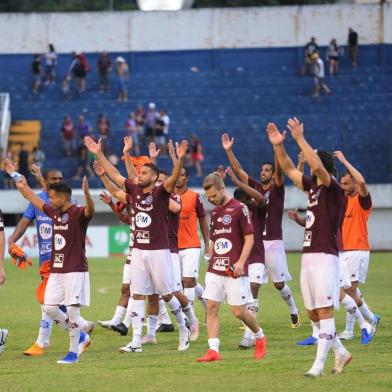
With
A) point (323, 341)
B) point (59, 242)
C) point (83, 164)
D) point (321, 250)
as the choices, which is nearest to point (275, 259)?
point (59, 242)

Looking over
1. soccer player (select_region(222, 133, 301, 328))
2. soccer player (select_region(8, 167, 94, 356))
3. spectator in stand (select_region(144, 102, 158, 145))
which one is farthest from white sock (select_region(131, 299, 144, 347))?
spectator in stand (select_region(144, 102, 158, 145))

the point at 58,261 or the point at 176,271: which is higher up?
the point at 58,261

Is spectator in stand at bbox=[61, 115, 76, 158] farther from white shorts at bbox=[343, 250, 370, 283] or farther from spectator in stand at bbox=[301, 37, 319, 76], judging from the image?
white shorts at bbox=[343, 250, 370, 283]

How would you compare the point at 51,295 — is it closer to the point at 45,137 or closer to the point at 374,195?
the point at 374,195

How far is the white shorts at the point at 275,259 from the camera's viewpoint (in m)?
18.3

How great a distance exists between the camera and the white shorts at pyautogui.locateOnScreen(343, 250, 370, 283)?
56.3 feet

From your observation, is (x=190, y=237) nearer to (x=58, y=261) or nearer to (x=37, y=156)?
(x=58, y=261)

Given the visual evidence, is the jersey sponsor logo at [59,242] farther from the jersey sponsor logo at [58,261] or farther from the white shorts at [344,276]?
the white shorts at [344,276]

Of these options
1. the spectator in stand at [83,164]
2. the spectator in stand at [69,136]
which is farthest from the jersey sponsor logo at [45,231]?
the spectator in stand at [69,136]

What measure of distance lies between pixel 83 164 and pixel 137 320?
33.5 meters

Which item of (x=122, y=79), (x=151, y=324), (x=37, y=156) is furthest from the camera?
(x=122, y=79)

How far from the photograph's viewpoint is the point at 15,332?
1872cm

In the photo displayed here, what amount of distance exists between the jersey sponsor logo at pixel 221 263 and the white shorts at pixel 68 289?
1.60 meters

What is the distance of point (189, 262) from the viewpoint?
Result: 18.9 metres
